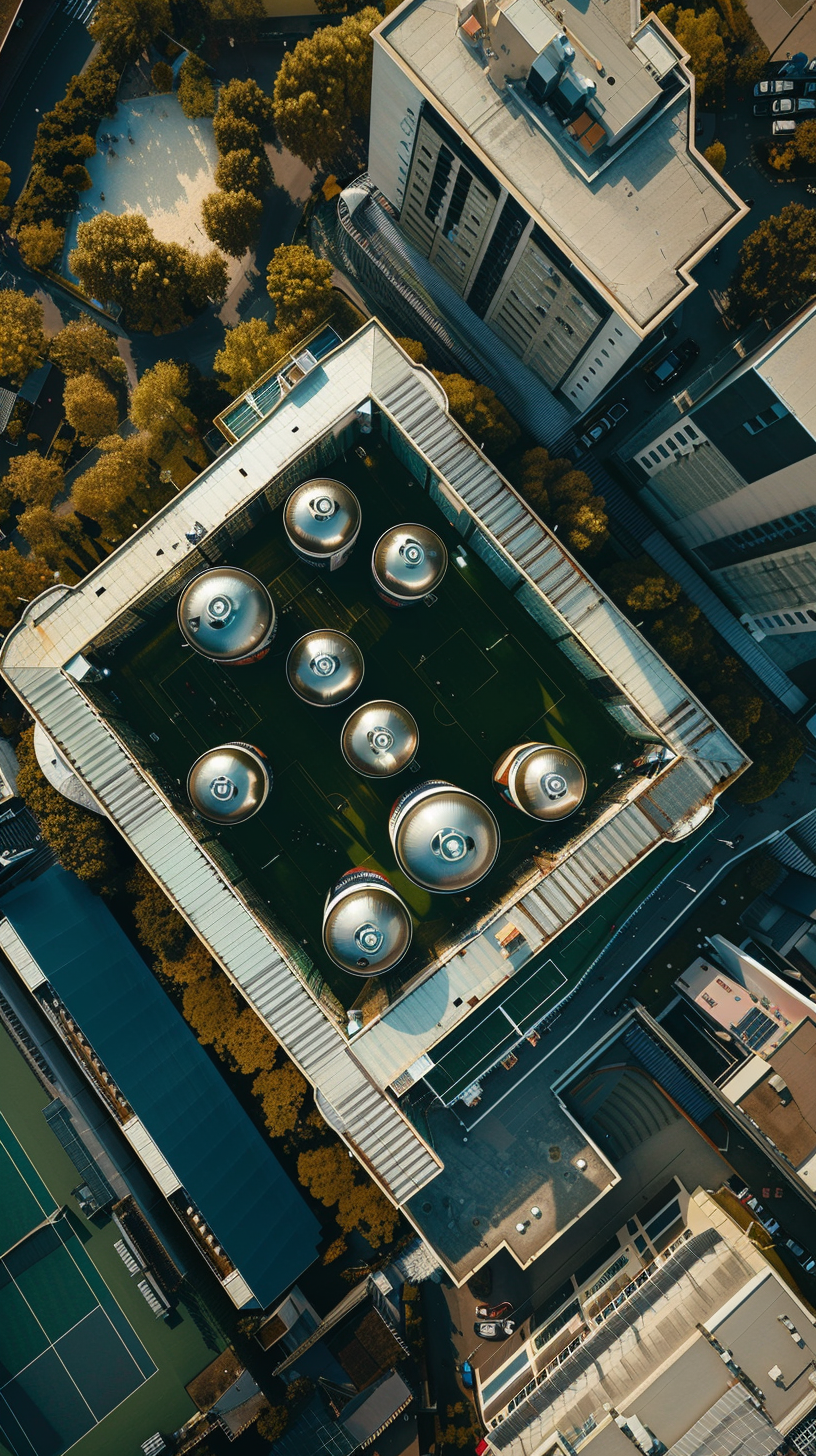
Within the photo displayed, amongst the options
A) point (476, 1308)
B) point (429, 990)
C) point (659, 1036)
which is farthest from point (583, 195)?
point (476, 1308)

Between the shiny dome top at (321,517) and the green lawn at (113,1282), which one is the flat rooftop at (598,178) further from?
the green lawn at (113,1282)

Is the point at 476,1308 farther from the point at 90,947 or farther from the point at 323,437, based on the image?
the point at 323,437

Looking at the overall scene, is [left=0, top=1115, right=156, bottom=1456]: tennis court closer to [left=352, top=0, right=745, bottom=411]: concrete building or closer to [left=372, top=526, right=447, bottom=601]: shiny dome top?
[left=372, top=526, right=447, bottom=601]: shiny dome top

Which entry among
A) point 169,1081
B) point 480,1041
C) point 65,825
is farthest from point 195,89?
point 169,1081

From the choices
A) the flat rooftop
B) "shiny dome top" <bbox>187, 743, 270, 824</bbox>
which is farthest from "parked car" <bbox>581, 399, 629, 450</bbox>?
Answer: "shiny dome top" <bbox>187, 743, 270, 824</bbox>

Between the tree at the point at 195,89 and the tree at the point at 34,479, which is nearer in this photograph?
the tree at the point at 34,479

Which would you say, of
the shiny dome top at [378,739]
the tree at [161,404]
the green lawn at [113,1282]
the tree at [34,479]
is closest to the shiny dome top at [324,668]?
the shiny dome top at [378,739]
